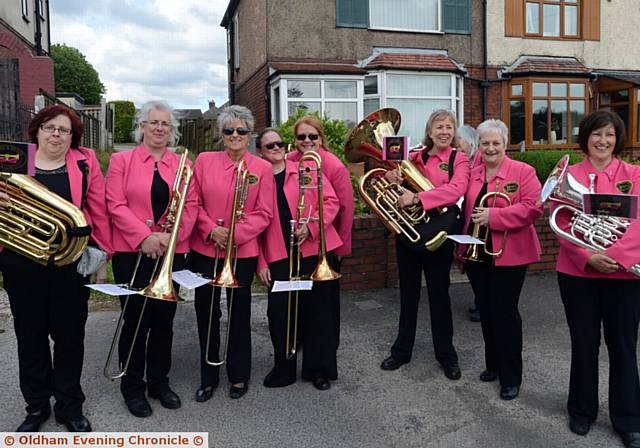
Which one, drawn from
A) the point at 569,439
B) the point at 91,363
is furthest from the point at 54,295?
the point at 569,439

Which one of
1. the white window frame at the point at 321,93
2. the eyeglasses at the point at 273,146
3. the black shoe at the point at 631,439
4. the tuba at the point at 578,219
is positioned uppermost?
the white window frame at the point at 321,93

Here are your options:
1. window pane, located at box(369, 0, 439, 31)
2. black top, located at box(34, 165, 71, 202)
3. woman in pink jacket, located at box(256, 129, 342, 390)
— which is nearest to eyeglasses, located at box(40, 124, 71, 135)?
black top, located at box(34, 165, 71, 202)

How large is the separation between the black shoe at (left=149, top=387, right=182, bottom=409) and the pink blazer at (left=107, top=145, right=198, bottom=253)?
103 centimetres

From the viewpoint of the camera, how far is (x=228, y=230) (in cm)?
368

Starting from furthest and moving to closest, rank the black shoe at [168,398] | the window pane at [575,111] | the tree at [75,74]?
1. the tree at [75,74]
2. the window pane at [575,111]
3. the black shoe at [168,398]

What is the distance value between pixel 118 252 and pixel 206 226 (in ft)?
1.94

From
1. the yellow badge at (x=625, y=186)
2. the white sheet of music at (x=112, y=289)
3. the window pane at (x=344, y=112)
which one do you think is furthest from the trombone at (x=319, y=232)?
the window pane at (x=344, y=112)

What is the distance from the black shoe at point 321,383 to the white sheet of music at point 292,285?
0.86 m

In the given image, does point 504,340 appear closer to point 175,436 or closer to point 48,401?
point 175,436

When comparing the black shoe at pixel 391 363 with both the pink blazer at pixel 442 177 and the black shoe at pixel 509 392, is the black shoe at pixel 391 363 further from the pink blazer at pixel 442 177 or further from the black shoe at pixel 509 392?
the pink blazer at pixel 442 177

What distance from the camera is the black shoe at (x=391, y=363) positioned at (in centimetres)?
442

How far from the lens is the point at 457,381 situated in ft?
13.8

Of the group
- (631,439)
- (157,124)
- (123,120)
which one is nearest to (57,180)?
(157,124)

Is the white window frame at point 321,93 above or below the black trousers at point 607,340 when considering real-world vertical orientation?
above
